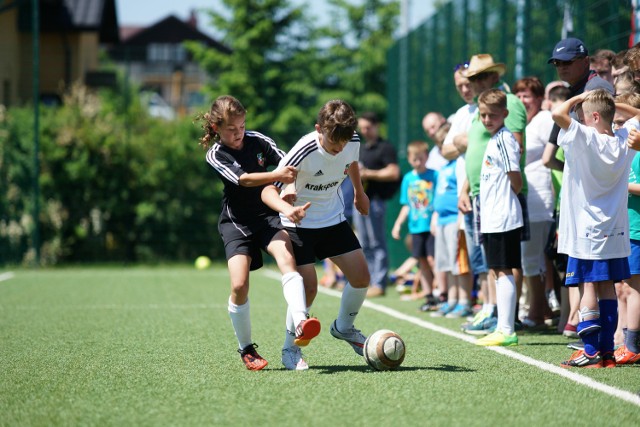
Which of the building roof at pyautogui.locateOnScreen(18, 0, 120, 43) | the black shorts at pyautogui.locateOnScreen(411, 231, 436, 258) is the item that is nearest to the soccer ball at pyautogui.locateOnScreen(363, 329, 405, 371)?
the black shorts at pyautogui.locateOnScreen(411, 231, 436, 258)

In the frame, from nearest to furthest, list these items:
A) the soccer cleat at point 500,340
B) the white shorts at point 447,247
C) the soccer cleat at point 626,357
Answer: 1. the soccer cleat at point 626,357
2. the soccer cleat at point 500,340
3. the white shorts at point 447,247

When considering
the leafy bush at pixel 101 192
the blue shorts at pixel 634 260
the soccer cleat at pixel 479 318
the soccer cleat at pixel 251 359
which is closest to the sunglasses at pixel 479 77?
the soccer cleat at pixel 479 318

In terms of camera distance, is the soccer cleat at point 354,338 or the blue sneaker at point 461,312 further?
the blue sneaker at point 461,312

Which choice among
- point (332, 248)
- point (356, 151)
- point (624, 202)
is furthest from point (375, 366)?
Answer: point (624, 202)

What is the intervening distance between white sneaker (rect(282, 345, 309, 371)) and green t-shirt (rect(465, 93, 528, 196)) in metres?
2.59

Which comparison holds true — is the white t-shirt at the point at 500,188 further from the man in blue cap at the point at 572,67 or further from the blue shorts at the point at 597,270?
the blue shorts at the point at 597,270

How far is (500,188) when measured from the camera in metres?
7.37

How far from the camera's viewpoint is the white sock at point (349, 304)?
6.45 metres

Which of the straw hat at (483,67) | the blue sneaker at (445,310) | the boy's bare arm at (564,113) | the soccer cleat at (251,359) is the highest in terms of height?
the straw hat at (483,67)

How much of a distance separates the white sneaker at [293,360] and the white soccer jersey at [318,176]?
82 centimetres

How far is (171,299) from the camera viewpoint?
38.9ft

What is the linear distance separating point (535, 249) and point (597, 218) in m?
2.40

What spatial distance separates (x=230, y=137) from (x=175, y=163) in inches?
559

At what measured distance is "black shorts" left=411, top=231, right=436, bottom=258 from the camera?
11.1 metres
